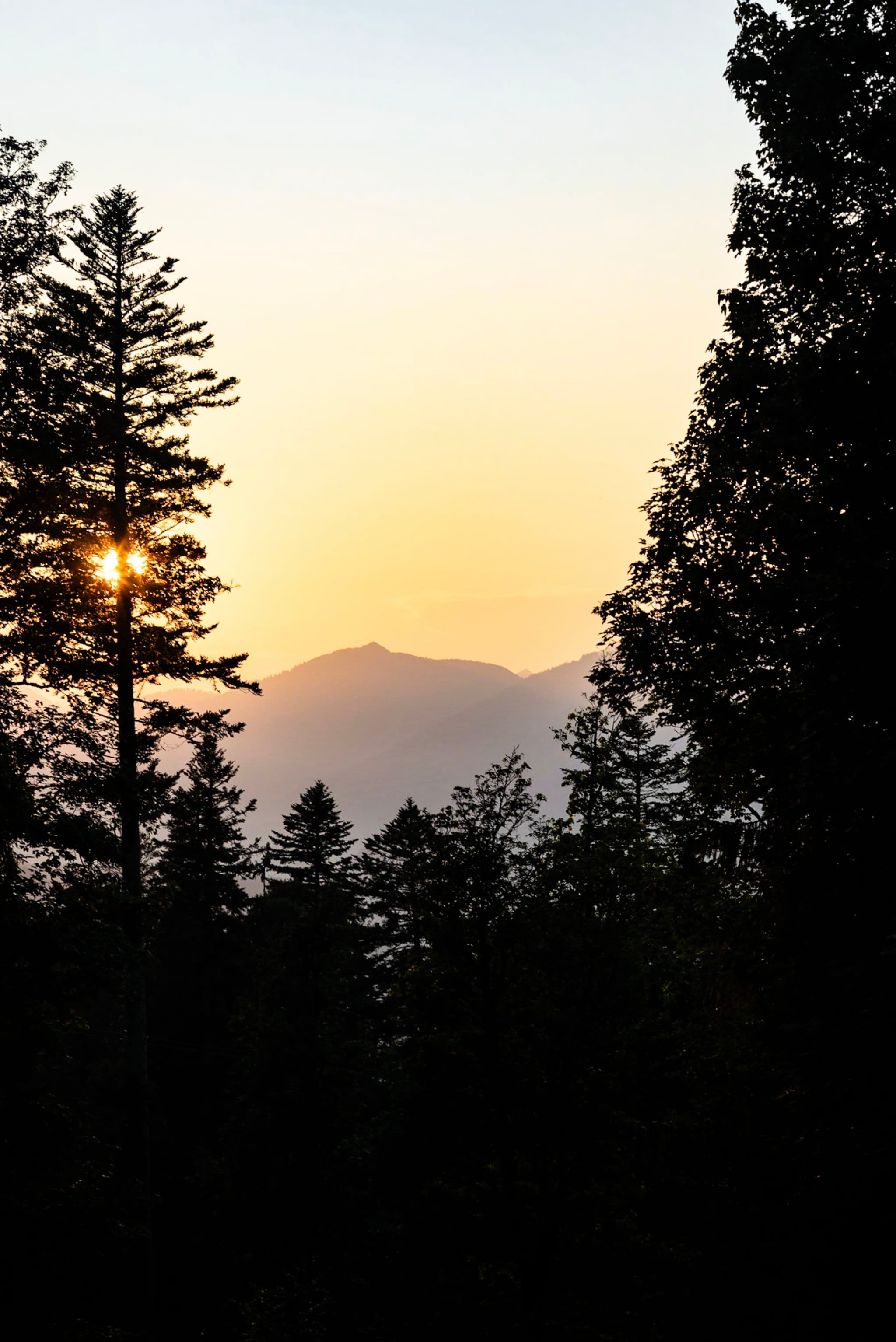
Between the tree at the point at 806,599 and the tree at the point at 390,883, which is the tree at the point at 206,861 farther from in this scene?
the tree at the point at 806,599

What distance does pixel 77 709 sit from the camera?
1466cm

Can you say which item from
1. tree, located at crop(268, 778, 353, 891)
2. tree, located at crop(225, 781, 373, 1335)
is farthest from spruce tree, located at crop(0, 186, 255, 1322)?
tree, located at crop(268, 778, 353, 891)

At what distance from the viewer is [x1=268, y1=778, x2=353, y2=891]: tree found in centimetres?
4703

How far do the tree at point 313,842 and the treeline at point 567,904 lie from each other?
64.5ft

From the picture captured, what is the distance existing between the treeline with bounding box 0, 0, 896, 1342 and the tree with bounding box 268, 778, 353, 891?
1965 cm

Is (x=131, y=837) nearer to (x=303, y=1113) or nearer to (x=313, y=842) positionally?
(x=303, y=1113)

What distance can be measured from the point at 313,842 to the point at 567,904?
30.8m

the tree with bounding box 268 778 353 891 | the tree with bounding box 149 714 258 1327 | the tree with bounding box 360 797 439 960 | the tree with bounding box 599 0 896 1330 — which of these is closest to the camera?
the tree with bounding box 599 0 896 1330

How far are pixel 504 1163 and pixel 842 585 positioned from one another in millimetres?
13334

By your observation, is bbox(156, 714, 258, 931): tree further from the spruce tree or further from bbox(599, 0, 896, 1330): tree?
bbox(599, 0, 896, 1330): tree

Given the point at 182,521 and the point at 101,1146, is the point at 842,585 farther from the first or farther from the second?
the point at 182,521

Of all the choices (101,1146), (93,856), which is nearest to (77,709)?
(93,856)

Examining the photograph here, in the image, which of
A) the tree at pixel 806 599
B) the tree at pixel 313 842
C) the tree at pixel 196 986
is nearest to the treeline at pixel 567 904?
the tree at pixel 806 599

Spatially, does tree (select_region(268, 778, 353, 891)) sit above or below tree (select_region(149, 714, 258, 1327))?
above
